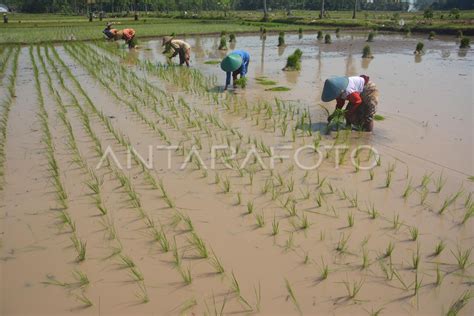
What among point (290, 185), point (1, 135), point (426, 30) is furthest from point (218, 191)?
point (426, 30)

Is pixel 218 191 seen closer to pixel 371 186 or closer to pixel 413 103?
pixel 371 186

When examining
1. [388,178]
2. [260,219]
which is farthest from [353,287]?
[388,178]

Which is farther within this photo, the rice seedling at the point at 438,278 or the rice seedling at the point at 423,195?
the rice seedling at the point at 423,195

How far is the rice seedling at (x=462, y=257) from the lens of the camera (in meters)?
2.48

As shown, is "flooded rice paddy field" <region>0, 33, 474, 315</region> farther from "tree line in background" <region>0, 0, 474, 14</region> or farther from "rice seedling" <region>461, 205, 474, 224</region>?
"tree line in background" <region>0, 0, 474, 14</region>

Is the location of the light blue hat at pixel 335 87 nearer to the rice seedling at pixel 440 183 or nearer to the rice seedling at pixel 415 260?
the rice seedling at pixel 440 183

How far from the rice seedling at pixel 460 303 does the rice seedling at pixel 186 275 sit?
4.91ft

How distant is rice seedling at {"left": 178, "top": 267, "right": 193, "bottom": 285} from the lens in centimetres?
243

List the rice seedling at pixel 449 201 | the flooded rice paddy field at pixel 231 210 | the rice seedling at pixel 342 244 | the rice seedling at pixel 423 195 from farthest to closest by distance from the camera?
the rice seedling at pixel 423 195 < the rice seedling at pixel 449 201 < the rice seedling at pixel 342 244 < the flooded rice paddy field at pixel 231 210

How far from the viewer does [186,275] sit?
247 centimetres

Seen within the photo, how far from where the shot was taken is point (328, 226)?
2965 millimetres

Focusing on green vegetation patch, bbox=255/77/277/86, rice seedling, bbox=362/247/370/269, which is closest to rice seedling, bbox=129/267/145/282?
rice seedling, bbox=362/247/370/269

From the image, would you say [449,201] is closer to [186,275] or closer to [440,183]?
[440,183]

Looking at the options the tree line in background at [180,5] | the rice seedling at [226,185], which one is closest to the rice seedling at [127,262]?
the rice seedling at [226,185]
